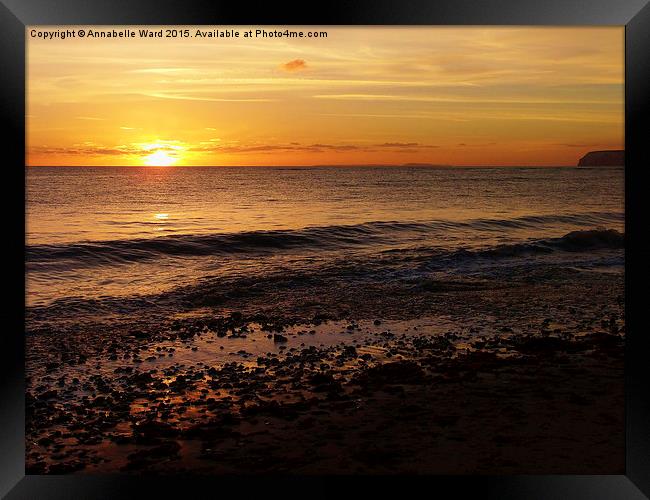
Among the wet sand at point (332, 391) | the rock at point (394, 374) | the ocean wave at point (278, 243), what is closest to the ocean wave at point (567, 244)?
the ocean wave at point (278, 243)

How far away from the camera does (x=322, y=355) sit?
7.84 meters

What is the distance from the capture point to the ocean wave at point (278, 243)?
16219 millimetres

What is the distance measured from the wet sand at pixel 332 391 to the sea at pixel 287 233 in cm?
153

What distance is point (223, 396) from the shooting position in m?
6.44

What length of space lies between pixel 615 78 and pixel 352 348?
1255 inches

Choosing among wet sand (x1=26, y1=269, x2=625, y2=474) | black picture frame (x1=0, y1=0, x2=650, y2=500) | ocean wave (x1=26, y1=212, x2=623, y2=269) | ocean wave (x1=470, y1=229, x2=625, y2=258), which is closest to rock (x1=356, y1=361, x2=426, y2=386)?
wet sand (x1=26, y1=269, x2=625, y2=474)

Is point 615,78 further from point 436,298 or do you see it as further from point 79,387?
point 79,387

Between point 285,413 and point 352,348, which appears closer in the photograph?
point 285,413

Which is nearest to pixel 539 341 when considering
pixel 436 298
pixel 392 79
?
pixel 436 298

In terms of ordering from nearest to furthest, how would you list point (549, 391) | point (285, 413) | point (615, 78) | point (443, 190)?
point (285, 413)
point (549, 391)
point (615, 78)
point (443, 190)

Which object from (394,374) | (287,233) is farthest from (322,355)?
(287,233)

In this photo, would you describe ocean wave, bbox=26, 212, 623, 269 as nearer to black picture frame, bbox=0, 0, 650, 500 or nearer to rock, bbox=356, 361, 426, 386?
rock, bbox=356, 361, 426, 386

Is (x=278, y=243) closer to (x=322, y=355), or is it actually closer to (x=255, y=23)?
(x=322, y=355)

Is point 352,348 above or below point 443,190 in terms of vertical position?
below
